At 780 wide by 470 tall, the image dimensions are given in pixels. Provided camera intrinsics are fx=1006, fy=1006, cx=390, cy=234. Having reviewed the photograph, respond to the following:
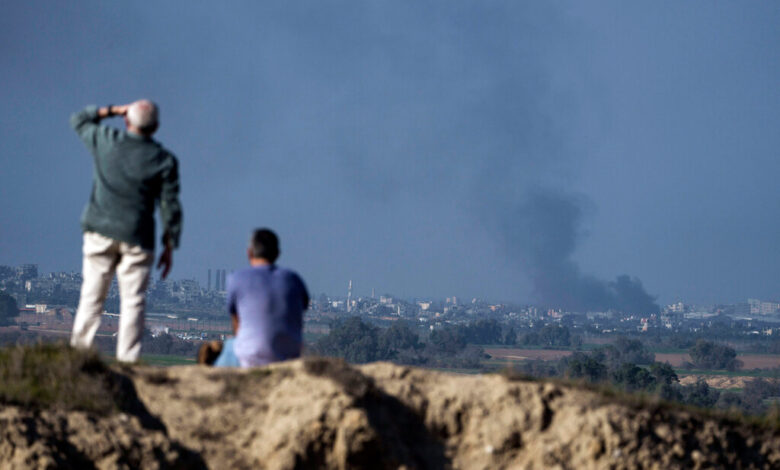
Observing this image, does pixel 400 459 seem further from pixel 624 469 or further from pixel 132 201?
pixel 132 201

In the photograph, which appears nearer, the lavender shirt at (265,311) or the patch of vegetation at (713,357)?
the lavender shirt at (265,311)

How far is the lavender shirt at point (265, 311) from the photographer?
9008 mm

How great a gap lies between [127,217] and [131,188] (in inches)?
10.9

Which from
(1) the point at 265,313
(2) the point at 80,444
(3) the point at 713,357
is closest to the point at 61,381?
(2) the point at 80,444

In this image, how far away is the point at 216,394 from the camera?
8266mm

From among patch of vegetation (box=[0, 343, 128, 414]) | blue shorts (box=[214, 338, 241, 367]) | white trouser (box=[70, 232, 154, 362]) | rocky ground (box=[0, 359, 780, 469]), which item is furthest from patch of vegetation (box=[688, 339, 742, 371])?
patch of vegetation (box=[0, 343, 128, 414])

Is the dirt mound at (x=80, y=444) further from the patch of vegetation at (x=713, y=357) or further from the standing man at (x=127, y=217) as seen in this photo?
the patch of vegetation at (x=713, y=357)

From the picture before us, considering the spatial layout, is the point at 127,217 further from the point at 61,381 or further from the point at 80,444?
the point at 80,444

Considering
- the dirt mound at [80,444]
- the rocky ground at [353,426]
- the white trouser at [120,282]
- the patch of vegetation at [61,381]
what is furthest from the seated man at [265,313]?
the dirt mound at [80,444]

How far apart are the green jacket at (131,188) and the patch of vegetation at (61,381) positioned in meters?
1.29

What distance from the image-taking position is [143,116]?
9.46m

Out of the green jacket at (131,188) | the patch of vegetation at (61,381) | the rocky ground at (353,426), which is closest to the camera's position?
the rocky ground at (353,426)

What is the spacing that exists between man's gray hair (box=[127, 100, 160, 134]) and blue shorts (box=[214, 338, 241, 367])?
2.17 meters

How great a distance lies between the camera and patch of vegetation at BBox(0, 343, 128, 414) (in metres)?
8.00
